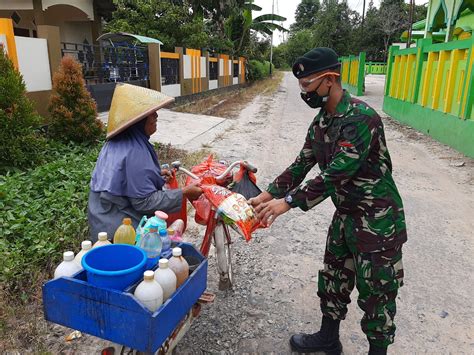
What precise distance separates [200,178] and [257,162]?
4704mm

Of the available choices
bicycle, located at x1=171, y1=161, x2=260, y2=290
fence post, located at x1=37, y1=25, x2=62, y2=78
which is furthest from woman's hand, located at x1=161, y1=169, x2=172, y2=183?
fence post, located at x1=37, y1=25, x2=62, y2=78

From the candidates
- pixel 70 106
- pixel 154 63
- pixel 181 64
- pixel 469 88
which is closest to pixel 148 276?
pixel 70 106

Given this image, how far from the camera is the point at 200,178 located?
256 centimetres

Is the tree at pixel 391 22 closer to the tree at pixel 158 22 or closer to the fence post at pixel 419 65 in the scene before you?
the tree at pixel 158 22

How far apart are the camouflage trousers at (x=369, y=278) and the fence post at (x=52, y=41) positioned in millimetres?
7030

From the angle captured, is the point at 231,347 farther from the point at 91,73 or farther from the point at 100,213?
the point at 91,73

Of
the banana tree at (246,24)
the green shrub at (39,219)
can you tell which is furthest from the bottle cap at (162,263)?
the banana tree at (246,24)

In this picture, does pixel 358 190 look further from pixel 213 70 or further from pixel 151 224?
pixel 213 70

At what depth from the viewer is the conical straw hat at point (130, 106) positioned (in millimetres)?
2179

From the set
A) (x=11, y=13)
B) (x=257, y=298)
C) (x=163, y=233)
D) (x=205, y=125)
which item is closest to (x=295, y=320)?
(x=257, y=298)

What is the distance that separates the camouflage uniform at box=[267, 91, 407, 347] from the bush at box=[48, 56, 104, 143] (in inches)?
189

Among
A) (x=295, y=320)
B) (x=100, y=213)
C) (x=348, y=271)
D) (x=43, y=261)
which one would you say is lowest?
(x=295, y=320)

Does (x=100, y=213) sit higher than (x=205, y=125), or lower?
higher

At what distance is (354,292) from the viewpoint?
10.7 ft
